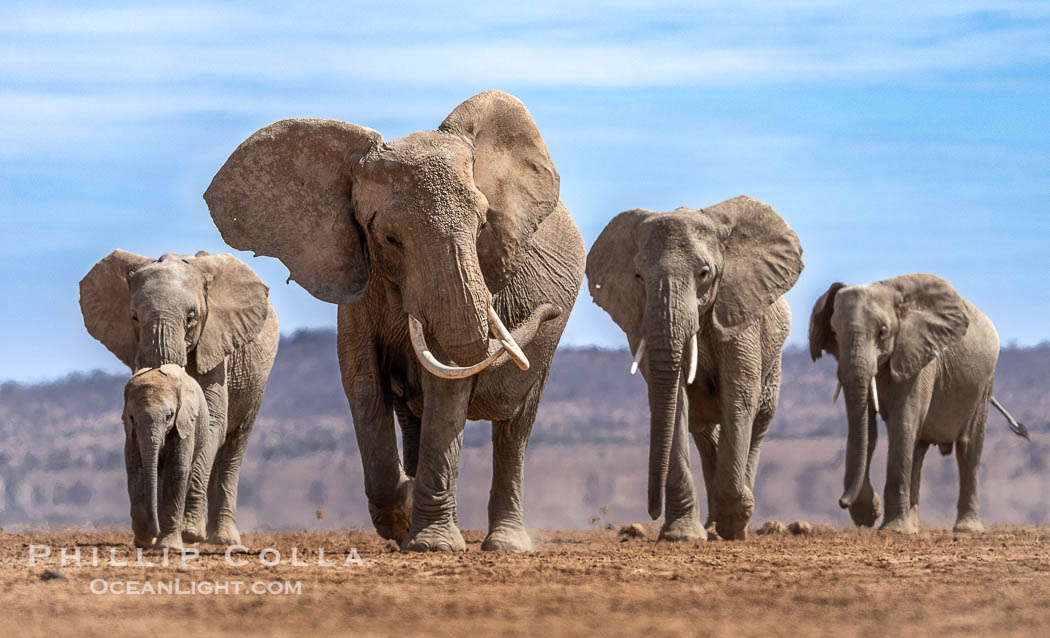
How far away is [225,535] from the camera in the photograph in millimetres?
A: 14477

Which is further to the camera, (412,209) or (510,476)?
(510,476)

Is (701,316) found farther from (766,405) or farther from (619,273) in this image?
(766,405)

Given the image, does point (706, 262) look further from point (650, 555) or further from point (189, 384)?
point (189, 384)

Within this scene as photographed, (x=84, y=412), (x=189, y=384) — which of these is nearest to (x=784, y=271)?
(x=189, y=384)

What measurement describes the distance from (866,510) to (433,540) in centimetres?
822

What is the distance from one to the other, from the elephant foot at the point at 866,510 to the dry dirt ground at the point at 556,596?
6196 millimetres

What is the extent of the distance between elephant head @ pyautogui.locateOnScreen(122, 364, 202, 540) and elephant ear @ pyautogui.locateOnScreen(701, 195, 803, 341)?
436 cm

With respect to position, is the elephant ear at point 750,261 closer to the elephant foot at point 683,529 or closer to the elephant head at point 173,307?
the elephant foot at point 683,529

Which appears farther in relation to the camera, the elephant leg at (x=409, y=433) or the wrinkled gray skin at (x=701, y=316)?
the wrinkled gray skin at (x=701, y=316)

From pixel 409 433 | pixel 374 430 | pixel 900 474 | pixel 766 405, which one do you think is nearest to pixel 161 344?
pixel 409 433

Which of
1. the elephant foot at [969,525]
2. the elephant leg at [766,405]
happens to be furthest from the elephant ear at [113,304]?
the elephant foot at [969,525]

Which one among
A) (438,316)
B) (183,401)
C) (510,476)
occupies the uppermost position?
(438,316)

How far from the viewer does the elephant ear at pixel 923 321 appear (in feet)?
58.2

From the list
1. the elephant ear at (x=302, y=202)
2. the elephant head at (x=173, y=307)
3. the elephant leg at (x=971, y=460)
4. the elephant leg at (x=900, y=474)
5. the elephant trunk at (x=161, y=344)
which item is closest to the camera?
the elephant ear at (x=302, y=202)
